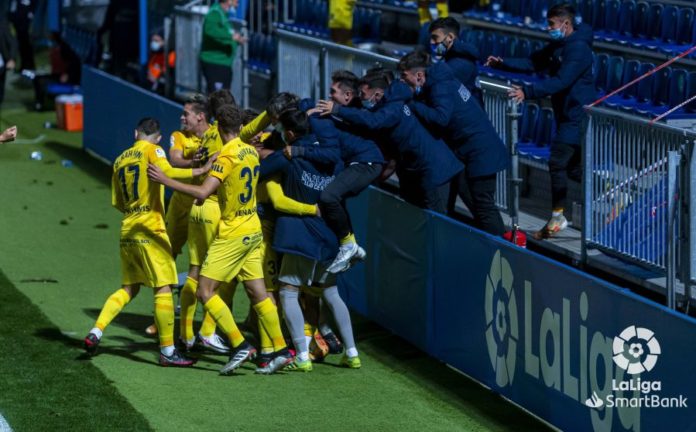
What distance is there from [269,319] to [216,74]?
827cm

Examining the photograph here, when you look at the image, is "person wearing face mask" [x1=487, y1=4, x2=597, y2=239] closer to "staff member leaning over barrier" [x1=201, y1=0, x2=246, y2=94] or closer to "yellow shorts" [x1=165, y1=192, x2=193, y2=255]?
"yellow shorts" [x1=165, y1=192, x2=193, y2=255]

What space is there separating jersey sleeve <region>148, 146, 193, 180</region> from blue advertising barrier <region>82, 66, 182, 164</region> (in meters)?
5.80

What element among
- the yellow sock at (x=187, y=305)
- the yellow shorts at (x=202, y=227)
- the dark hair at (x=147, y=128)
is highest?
the dark hair at (x=147, y=128)

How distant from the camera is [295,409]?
8.70 metres

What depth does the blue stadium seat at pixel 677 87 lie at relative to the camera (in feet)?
41.1

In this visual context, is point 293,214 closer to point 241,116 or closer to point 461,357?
point 241,116

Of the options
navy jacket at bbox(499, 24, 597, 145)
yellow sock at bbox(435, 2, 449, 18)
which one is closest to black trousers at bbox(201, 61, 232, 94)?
yellow sock at bbox(435, 2, 449, 18)

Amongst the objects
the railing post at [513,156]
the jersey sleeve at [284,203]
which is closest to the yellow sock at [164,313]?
the jersey sleeve at [284,203]

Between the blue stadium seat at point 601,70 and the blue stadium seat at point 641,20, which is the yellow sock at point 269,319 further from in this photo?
the blue stadium seat at point 641,20

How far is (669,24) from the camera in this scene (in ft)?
45.9

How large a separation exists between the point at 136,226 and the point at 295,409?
72.8 inches

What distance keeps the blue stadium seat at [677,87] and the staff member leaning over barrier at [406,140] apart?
10.3ft

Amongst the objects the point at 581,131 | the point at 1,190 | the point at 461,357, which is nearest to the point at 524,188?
Result: the point at 581,131

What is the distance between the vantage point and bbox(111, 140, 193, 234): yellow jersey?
30.8 feet
